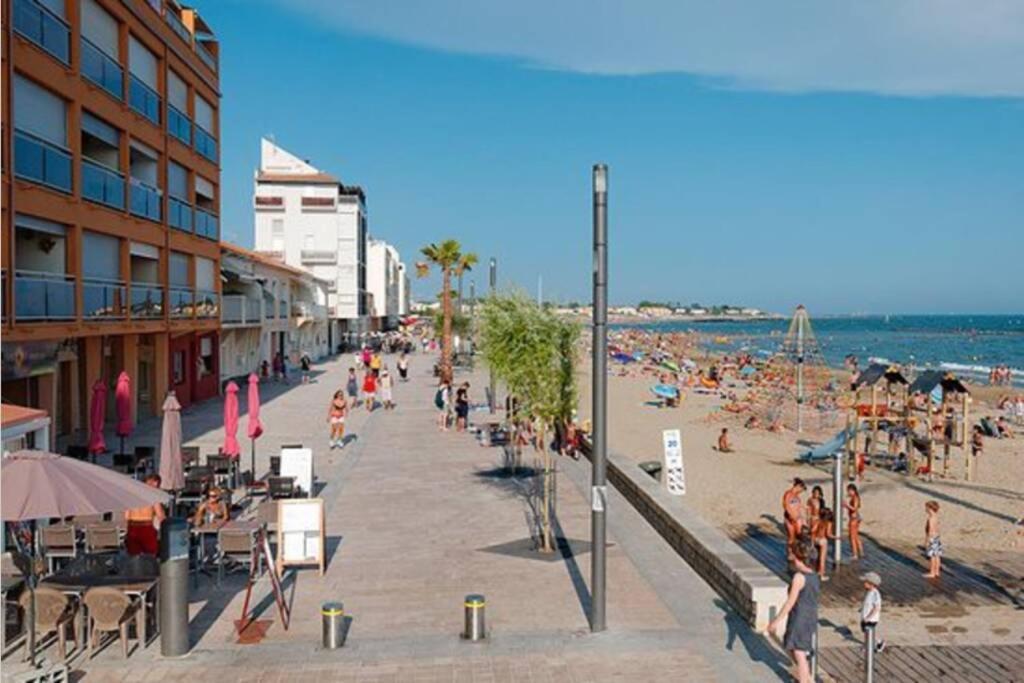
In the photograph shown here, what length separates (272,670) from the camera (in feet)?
28.8

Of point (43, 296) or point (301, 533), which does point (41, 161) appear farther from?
point (301, 533)

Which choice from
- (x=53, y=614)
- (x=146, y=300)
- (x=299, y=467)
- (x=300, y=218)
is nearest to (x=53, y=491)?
(x=53, y=614)

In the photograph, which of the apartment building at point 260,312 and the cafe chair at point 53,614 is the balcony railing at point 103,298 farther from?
the cafe chair at point 53,614

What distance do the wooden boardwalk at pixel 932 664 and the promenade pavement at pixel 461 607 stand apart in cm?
86

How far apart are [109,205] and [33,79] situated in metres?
4.70

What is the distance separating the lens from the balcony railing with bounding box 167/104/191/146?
29.5 meters

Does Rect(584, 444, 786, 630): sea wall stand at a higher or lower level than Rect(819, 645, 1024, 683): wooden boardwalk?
higher

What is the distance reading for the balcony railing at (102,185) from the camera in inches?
887

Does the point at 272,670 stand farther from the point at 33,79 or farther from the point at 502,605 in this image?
the point at 33,79

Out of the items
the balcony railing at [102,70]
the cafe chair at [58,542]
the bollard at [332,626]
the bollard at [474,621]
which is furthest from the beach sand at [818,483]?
the balcony railing at [102,70]

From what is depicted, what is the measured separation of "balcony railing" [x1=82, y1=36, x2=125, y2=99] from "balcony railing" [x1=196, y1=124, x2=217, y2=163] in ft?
25.2

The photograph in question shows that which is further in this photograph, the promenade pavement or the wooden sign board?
the wooden sign board

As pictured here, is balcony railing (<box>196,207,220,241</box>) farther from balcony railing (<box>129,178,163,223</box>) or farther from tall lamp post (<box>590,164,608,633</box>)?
tall lamp post (<box>590,164,608,633</box>)

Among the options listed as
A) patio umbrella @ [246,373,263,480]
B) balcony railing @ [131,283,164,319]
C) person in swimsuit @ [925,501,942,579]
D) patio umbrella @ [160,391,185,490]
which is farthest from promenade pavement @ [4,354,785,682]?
balcony railing @ [131,283,164,319]
